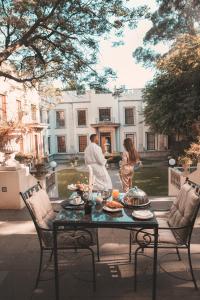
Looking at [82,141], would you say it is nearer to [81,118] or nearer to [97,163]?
[81,118]

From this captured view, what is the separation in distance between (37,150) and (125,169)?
17236 millimetres

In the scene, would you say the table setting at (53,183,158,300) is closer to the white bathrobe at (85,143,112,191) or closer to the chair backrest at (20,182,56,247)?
the chair backrest at (20,182,56,247)

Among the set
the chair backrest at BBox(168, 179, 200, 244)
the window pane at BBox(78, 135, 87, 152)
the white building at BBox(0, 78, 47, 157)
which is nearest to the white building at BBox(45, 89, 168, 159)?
the window pane at BBox(78, 135, 87, 152)

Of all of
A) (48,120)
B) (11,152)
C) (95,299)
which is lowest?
(95,299)

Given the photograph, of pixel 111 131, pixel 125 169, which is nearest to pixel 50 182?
pixel 125 169

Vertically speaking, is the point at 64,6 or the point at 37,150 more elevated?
the point at 64,6

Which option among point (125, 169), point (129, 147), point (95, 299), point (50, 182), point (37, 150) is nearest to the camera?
point (95, 299)

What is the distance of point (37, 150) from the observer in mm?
23719

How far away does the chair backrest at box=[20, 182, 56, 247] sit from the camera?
3.19 metres

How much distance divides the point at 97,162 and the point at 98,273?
12.6 ft

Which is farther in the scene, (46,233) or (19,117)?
(19,117)

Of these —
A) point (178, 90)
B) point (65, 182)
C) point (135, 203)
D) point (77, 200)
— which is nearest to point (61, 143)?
point (65, 182)

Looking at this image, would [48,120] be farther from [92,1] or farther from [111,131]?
[92,1]

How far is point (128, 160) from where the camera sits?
24.2ft
